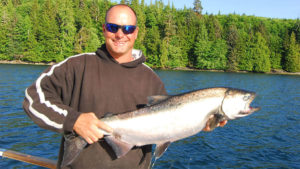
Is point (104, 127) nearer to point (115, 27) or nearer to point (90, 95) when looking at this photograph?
point (90, 95)

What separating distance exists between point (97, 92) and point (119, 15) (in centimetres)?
105

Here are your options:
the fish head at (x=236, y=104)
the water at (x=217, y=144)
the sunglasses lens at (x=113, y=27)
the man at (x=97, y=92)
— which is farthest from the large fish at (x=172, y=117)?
the water at (x=217, y=144)

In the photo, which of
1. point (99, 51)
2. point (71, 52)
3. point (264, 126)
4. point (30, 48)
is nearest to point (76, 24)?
point (71, 52)

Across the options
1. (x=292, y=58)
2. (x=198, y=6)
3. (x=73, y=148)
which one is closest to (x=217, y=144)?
(x=73, y=148)

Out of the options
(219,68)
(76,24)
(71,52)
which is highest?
(76,24)

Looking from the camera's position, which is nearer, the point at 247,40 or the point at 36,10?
the point at 36,10

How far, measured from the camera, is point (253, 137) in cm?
1230

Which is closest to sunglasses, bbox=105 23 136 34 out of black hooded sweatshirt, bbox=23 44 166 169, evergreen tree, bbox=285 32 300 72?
black hooded sweatshirt, bbox=23 44 166 169

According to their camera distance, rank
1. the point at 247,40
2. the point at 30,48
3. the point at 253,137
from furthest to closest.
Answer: the point at 247,40
the point at 30,48
the point at 253,137

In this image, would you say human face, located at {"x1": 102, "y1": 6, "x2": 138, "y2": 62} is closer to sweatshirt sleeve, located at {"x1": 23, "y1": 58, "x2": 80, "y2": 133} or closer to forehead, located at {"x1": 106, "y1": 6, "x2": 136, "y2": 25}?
forehead, located at {"x1": 106, "y1": 6, "x2": 136, "y2": 25}

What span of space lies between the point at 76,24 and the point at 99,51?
73326 millimetres

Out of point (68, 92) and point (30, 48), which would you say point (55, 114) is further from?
point (30, 48)

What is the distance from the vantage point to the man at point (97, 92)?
2.62m

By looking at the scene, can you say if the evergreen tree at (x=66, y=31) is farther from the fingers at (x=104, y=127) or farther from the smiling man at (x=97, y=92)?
the fingers at (x=104, y=127)
